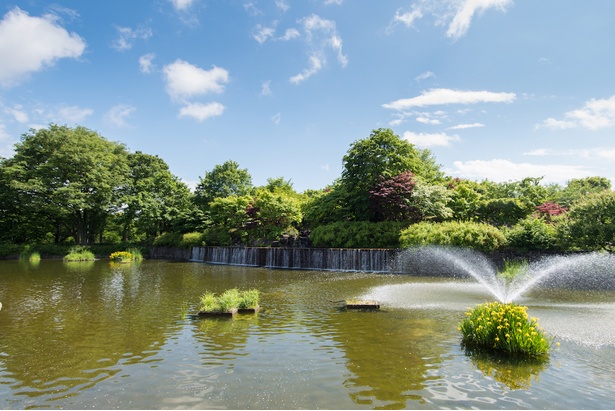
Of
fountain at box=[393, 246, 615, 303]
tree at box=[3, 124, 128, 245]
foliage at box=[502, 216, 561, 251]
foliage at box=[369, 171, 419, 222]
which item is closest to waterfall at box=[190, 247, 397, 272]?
fountain at box=[393, 246, 615, 303]

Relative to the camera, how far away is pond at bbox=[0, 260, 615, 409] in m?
6.21

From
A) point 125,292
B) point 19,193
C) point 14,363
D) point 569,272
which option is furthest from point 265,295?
point 19,193

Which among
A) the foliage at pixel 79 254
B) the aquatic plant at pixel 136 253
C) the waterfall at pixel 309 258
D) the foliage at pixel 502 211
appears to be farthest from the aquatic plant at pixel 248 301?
the foliage at pixel 79 254

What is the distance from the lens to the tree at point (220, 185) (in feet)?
168

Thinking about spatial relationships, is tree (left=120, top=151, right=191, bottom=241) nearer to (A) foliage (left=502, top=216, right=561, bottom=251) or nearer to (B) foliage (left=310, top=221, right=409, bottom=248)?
(B) foliage (left=310, top=221, right=409, bottom=248)

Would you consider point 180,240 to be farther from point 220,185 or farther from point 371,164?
point 371,164

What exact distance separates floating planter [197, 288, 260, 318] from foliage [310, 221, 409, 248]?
60.3 ft

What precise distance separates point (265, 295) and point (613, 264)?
17740 millimetres

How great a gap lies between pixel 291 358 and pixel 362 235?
23.3 metres

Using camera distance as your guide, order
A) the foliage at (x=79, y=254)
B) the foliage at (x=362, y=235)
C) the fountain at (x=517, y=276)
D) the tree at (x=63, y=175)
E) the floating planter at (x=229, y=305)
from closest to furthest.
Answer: the floating planter at (x=229, y=305), the fountain at (x=517, y=276), the foliage at (x=362, y=235), the foliage at (x=79, y=254), the tree at (x=63, y=175)

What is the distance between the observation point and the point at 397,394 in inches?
249

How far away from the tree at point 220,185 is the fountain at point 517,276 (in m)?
31.4

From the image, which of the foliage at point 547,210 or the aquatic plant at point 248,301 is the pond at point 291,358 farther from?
the foliage at point 547,210

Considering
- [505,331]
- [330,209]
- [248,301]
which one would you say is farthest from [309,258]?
[505,331]
